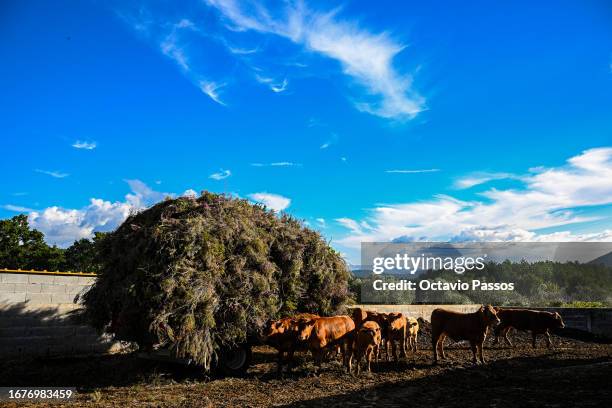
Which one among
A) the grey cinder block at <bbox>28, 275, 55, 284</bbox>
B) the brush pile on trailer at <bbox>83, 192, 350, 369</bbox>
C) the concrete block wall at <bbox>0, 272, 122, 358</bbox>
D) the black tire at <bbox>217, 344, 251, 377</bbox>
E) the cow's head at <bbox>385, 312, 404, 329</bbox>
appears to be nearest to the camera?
the brush pile on trailer at <bbox>83, 192, 350, 369</bbox>

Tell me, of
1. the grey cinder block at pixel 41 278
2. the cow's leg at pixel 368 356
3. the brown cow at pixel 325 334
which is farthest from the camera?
the grey cinder block at pixel 41 278

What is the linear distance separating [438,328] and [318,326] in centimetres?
372

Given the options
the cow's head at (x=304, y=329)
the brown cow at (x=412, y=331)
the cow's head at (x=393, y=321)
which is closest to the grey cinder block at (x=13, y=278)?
the cow's head at (x=304, y=329)

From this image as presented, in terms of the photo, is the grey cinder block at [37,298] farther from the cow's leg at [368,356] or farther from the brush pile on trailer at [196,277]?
the cow's leg at [368,356]

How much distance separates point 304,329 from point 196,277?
2.91 m

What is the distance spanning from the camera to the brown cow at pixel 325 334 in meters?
10.5

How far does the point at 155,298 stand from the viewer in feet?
28.1

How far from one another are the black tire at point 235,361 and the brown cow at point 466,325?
16.3 ft

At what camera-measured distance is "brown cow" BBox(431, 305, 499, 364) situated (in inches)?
474

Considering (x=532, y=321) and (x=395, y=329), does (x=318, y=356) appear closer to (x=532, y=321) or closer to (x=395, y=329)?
(x=395, y=329)

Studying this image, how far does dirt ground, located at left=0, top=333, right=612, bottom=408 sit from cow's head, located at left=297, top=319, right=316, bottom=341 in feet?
2.84

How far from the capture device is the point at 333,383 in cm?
972

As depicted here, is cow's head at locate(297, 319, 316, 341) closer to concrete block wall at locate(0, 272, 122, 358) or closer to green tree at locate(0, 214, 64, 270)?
concrete block wall at locate(0, 272, 122, 358)

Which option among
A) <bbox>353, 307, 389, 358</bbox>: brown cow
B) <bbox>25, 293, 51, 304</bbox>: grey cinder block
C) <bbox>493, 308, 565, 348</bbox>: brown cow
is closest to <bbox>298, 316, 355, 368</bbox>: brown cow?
<bbox>353, 307, 389, 358</bbox>: brown cow
